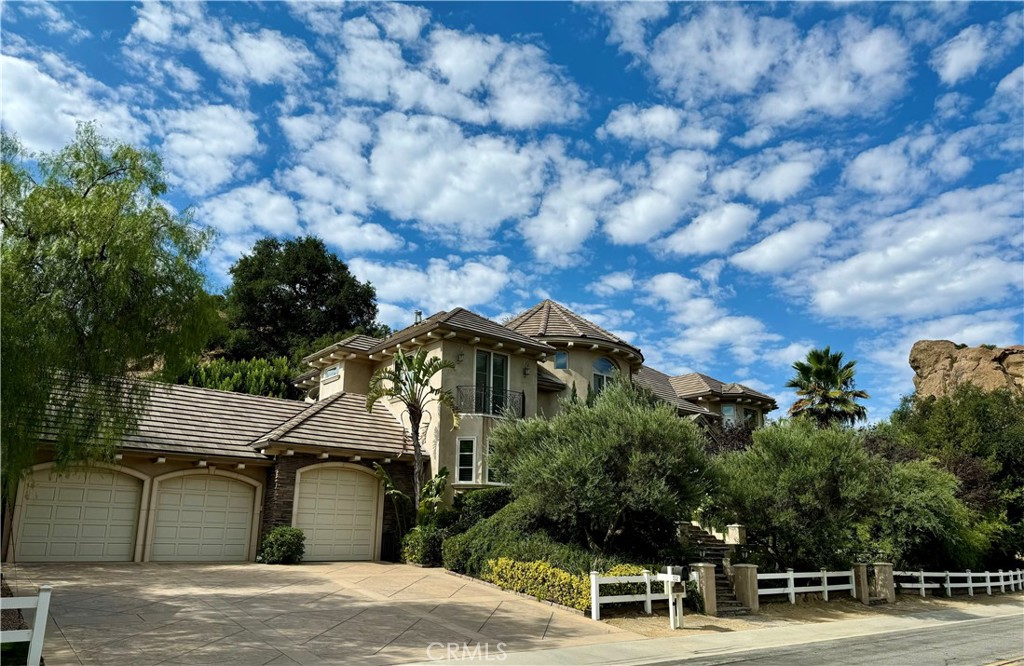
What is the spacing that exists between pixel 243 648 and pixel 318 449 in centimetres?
1035

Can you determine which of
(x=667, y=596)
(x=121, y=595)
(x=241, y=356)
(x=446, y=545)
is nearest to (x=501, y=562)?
(x=446, y=545)

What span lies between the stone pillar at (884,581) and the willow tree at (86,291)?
1965cm

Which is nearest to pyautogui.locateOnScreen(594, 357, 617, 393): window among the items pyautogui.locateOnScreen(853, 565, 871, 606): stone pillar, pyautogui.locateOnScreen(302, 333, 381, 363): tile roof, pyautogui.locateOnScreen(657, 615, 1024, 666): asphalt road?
pyautogui.locateOnScreen(302, 333, 381, 363): tile roof

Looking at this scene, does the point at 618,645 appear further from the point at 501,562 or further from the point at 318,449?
the point at 318,449

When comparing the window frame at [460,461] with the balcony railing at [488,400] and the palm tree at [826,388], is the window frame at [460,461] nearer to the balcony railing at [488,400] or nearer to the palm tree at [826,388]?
Result: the balcony railing at [488,400]

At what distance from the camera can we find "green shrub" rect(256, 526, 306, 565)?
18.0m

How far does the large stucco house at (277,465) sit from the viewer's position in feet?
56.2

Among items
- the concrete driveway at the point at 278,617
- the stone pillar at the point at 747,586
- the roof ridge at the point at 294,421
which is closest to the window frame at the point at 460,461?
the roof ridge at the point at 294,421

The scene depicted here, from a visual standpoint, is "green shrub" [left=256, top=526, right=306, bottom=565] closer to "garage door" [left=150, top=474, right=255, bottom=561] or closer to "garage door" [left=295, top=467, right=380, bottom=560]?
"garage door" [left=295, top=467, right=380, bottom=560]

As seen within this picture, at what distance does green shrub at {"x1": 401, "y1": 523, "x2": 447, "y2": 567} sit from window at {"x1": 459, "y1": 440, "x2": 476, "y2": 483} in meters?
2.39

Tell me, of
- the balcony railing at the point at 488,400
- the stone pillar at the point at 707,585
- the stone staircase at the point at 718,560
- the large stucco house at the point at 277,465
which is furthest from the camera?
the balcony railing at the point at 488,400

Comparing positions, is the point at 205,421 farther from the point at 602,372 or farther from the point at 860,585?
the point at 860,585

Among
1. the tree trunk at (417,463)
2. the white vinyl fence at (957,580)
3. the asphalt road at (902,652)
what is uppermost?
the tree trunk at (417,463)

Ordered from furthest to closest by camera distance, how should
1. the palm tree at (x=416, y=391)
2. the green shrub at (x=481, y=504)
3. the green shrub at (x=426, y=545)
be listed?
the palm tree at (x=416, y=391), the green shrub at (x=481, y=504), the green shrub at (x=426, y=545)
